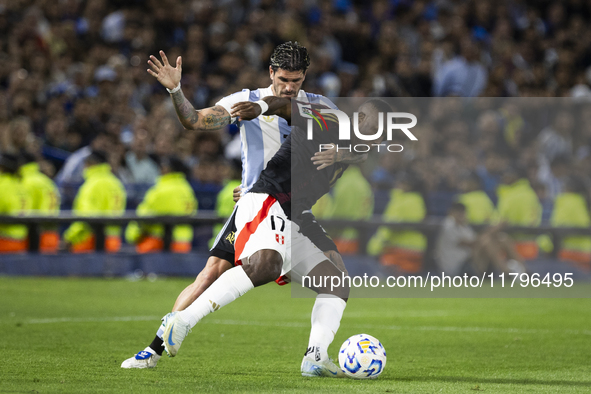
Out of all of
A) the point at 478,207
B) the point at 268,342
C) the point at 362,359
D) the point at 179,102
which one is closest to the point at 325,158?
the point at 179,102

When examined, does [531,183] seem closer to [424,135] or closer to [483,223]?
[483,223]

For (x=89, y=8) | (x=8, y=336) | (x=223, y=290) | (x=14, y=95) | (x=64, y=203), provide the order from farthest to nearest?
(x=89, y=8)
(x=14, y=95)
(x=64, y=203)
(x=8, y=336)
(x=223, y=290)

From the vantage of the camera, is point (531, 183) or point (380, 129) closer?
point (380, 129)

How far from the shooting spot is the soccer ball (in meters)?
5.69

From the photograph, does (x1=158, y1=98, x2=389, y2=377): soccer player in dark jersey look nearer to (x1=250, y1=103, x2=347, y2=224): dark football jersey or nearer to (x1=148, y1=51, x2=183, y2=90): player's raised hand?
(x1=250, y1=103, x2=347, y2=224): dark football jersey

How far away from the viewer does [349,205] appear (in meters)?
12.7

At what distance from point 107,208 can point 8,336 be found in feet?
19.8

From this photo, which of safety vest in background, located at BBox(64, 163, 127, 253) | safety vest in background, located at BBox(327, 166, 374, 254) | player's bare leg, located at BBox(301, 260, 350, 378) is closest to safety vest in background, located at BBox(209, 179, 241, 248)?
safety vest in background, located at BBox(64, 163, 127, 253)

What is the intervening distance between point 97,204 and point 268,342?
21.0 ft

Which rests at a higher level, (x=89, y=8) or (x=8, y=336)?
(x=89, y=8)

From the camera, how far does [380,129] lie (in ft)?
19.5

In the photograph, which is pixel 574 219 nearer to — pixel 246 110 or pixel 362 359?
pixel 362 359

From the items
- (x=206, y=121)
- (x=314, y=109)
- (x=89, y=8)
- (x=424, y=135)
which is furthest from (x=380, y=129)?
(x=89, y=8)

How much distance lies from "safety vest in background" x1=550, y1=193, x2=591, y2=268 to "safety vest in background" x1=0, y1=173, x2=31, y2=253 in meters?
8.58
